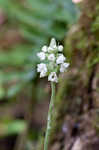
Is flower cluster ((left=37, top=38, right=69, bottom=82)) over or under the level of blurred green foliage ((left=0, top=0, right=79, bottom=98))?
under

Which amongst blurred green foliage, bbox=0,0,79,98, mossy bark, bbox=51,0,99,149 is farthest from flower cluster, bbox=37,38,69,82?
blurred green foliage, bbox=0,0,79,98

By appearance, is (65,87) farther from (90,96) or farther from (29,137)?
(29,137)

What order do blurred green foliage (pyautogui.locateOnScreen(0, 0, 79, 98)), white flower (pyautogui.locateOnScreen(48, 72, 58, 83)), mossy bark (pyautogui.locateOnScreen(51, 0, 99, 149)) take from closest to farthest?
white flower (pyautogui.locateOnScreen(48, 72, 58, 83))
mossy bark (pyautogui.locateOnScreen(51, 0, 99, 149))
blurred green foliage (pyautogui.locateOnScreen(0, 0, 79, 98))

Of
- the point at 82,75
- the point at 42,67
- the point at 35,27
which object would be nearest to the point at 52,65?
the point at 42,67

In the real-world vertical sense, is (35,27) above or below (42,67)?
above

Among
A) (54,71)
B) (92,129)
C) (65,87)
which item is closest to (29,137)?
(65,87)

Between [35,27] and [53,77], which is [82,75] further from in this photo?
[35,27]

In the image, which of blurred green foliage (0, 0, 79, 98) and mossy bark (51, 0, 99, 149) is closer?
mossy bark (51, 0, 99, 149)

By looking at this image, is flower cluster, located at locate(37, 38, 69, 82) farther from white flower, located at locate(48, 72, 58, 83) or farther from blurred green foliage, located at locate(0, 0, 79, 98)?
blurred green foliage, located at locate(0, 0, 79, 98)

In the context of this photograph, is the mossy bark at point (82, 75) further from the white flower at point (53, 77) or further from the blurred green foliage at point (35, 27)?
the blurred green foliage at point (35, 27)
